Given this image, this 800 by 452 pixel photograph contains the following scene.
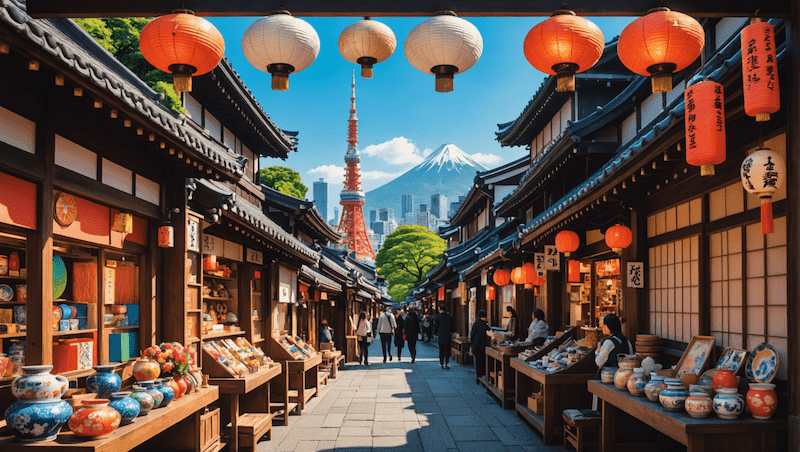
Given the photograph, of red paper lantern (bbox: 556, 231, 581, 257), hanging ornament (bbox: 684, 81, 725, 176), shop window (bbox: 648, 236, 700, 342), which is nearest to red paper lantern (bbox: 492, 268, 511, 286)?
red paper lantern (bbox: 556, 231, 581, 257)

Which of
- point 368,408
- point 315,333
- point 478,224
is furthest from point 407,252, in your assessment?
point 368,408

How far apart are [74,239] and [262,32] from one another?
302 centimetres

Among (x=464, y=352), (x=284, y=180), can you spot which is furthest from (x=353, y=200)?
(x=464, y=352)

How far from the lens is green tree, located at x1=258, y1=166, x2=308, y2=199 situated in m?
36.3

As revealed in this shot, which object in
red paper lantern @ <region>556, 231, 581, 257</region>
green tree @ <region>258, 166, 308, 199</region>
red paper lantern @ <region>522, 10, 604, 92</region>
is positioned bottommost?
red paper lantern @ <region>556, 231, 581, 257</region>

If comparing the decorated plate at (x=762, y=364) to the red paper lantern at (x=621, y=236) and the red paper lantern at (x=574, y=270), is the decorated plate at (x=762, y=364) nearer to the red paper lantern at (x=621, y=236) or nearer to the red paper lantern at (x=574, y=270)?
the red paper lantern at (x=621, y=236)

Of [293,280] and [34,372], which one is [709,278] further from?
[293,280]

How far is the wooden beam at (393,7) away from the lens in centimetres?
512

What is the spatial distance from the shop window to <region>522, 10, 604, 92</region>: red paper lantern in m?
3.75

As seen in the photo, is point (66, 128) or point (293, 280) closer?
point (66, 128)

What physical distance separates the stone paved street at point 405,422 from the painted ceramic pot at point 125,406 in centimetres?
448

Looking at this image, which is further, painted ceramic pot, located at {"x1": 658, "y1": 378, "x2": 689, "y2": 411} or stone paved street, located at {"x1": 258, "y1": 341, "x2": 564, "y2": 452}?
stone paved street, located at {"x1": 258, "y1": 341, "x2": 564, "y2": 452}

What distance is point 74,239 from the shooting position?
20.2 ft

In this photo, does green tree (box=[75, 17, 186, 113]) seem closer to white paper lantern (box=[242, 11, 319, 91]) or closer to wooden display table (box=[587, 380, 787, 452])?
white paper lantern (box=[242, 11, 319, 91])
